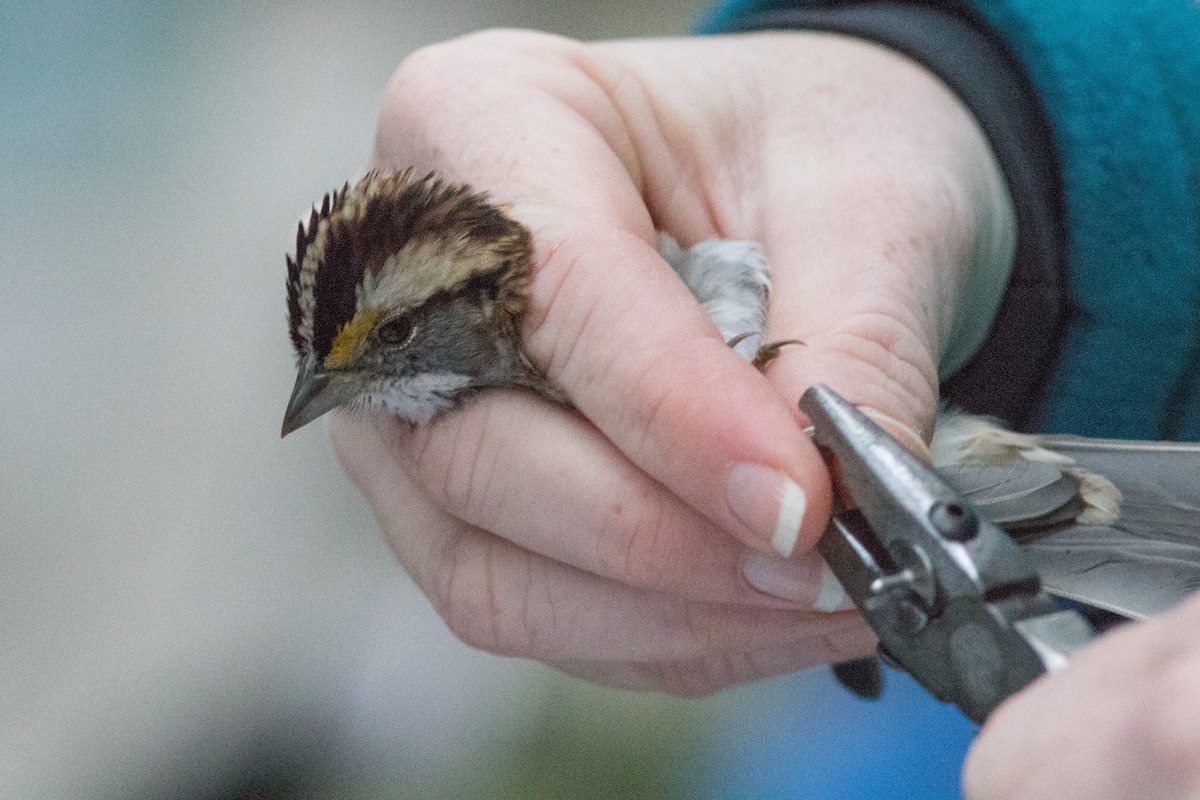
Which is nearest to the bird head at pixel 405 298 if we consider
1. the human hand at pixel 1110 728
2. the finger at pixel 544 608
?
the finger at pixel 544 608

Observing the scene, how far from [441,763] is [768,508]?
4.16ft

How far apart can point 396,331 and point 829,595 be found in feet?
1.57

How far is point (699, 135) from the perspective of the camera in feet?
3.96

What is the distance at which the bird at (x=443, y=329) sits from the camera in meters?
0.87

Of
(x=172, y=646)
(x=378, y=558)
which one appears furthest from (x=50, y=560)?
(x=378, y=558)

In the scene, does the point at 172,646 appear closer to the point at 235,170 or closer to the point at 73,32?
the point at 235,170

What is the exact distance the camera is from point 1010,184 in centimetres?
132

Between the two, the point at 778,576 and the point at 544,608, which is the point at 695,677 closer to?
the point at 544,608

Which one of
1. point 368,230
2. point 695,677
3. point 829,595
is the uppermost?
point 368,230

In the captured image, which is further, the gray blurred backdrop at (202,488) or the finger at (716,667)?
the gray blurred backdrop at (202,488)

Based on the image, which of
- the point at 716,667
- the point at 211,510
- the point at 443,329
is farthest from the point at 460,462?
the point at 211,510

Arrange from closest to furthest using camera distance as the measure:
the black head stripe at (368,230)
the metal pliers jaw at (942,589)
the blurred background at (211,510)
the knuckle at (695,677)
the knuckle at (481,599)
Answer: the metal pliers jaw at (942,589) → the black head stripe at (368,230) → the knuckle at (481,599) → the knuckle at (695,677) → the blurred background at (211,510)

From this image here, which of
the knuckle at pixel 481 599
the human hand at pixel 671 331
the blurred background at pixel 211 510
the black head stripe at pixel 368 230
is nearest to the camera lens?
the human hand at pixel 671 331

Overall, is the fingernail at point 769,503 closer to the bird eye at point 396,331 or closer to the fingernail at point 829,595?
the fingernail at point 829,595
